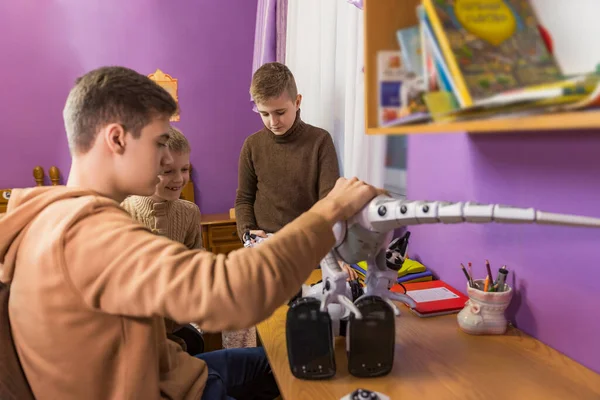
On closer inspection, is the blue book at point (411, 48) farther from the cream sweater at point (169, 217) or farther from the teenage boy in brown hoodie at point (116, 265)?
the cream sweater at point (169, 217)

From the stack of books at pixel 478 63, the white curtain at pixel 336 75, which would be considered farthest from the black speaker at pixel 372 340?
the white curtain at pixel 336 75

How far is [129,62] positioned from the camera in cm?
301

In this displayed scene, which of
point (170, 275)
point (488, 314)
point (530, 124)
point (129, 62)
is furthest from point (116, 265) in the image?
point (129, 62)

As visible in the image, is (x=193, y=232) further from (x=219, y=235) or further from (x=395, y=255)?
(x=219, y=235)

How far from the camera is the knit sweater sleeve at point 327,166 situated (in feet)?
5.69

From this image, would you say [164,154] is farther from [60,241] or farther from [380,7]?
[380,7]

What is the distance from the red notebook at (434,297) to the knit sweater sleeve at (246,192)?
0.82m

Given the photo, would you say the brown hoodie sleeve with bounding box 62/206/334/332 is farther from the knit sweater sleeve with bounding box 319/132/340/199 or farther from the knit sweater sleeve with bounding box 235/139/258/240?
the knit sweater sleeve with bounding box 235/139/258/240

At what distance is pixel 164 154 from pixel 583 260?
2.71ft

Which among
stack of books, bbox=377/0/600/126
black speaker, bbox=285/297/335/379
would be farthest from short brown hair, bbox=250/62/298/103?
black speaker, bbox=285/297/335/379

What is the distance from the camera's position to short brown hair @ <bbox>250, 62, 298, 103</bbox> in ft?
5.43

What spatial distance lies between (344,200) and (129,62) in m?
2.65

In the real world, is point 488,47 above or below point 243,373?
above

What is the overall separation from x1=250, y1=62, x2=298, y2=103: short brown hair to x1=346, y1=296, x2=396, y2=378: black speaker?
1.03 metres
